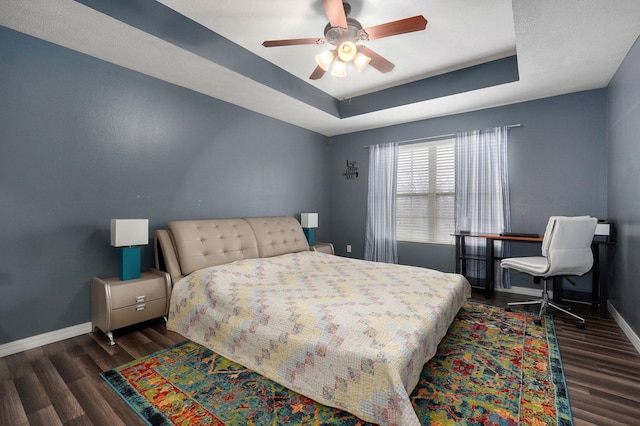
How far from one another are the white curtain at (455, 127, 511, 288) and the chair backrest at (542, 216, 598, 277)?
3.37 ft

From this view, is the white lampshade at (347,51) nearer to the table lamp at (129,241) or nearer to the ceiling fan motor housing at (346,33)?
the ceiling fan motor housing at (346,33)

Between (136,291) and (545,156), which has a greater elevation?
(545,156)

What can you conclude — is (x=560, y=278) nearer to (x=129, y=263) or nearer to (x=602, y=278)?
(x=602, y=278)

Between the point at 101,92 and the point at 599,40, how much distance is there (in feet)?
14.2

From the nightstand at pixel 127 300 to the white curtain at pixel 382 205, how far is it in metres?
3.24

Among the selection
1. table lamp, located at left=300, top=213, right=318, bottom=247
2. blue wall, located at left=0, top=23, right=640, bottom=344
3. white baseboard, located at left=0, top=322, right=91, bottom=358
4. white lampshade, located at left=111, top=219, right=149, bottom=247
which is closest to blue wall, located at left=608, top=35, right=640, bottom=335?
blue wall, located at left=0, top=23, right=640, bottom=344

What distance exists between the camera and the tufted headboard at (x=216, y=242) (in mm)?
2830

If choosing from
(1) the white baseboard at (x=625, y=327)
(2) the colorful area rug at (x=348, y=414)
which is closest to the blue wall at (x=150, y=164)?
(1) the white baseboard at (x=625, y=327)

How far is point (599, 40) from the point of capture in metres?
2.35

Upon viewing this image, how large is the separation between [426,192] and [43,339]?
4710 mm

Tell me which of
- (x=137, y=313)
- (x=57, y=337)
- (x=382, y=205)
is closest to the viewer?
(x=57, y=337)

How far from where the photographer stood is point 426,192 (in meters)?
4.52

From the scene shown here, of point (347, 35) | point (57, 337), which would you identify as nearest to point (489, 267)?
point (347, 35)

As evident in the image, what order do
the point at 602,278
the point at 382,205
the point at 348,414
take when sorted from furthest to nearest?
the point at 382,205 → the point at 602,278 → the point at 348,414
